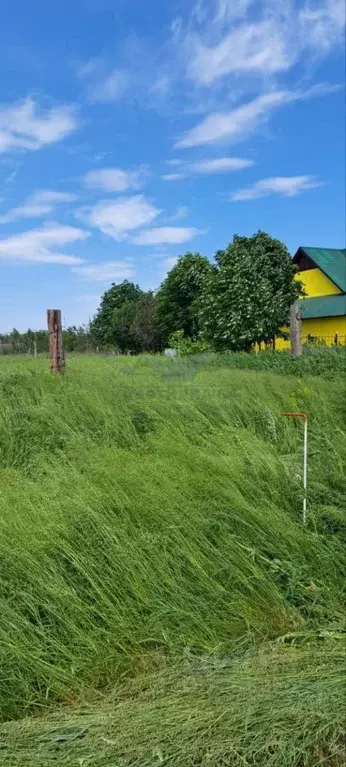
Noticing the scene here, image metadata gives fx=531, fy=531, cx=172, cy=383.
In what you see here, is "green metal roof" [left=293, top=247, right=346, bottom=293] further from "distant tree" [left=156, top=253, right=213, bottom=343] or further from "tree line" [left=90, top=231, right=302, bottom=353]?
"tree line" [left=90, top=231, right=302, bottom=353]

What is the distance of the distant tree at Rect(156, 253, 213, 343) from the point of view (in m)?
26.8

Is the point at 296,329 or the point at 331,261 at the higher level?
the point at 331,261

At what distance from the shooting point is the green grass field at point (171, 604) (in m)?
1.87

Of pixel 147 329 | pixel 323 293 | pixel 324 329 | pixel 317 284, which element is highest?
pixel 317 284

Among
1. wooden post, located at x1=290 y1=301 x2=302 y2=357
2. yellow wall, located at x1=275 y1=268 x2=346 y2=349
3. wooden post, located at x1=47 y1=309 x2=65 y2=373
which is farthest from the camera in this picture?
yellow wall, located at x1=275 y1=268 x2=346 y2=349

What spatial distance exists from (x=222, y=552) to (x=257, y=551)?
0.21 m

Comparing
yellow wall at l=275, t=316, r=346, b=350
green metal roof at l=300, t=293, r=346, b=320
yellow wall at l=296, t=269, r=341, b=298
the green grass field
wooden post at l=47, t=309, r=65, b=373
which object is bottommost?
the green grass field

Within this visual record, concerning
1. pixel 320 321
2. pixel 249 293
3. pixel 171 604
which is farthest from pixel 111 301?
pixel 171 604

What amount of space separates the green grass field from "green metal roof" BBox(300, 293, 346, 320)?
20885 mm

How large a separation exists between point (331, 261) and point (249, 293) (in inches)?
443

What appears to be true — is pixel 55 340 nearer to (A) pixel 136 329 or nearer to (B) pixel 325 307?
(B) pixel 325 307

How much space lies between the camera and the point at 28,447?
4.66m

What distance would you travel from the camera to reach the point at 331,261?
27125 mm

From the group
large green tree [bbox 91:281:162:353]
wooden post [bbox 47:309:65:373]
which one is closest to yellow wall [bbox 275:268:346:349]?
large green tree [bbox 91:281:162:353]
